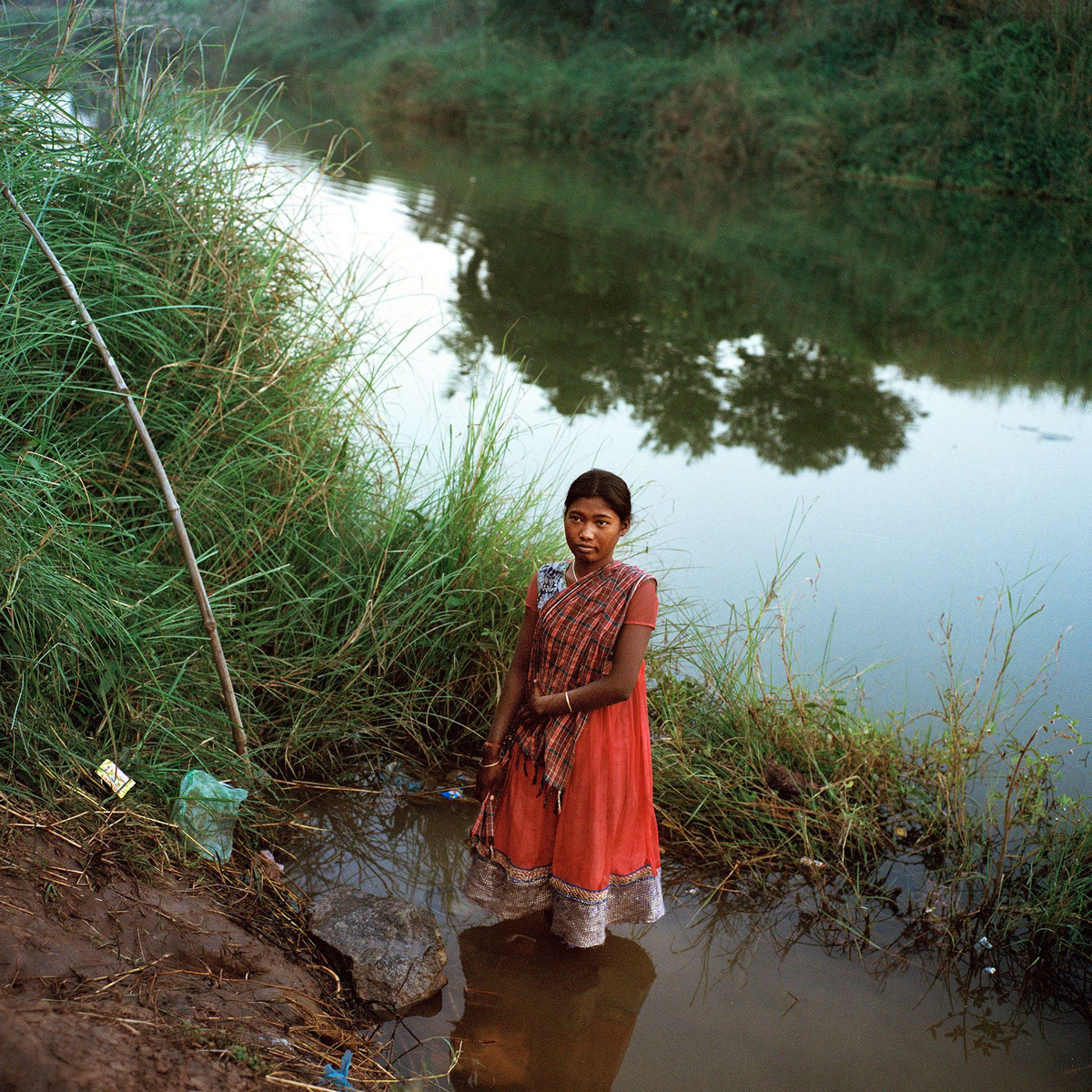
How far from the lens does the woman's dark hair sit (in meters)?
2.20

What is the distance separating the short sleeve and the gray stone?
2.94 feet

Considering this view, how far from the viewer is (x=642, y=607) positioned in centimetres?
223

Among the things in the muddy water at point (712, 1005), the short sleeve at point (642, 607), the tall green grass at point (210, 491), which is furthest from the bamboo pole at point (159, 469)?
the short sleeve at point (642, 607)

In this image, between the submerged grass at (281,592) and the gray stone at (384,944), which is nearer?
the gray stone at (384,944)

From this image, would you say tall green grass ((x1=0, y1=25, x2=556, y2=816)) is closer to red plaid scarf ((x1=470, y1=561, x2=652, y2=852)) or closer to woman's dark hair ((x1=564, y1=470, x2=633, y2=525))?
red plaid scarf ((x1=470, y1=561, x2=652, y2=852))

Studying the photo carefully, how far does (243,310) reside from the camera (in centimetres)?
335

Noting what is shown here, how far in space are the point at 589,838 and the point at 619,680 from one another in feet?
1.27

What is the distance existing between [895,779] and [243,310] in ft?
8.26

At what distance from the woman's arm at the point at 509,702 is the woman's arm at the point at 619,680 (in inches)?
7.4

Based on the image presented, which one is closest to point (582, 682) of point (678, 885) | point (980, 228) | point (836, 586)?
point (678, 885)

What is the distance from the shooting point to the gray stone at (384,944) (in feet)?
7.45

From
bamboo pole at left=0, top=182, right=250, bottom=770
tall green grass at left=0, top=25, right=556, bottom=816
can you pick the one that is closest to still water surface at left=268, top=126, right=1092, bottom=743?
tall green grass at left=0, top=25, right=556, bottom=816

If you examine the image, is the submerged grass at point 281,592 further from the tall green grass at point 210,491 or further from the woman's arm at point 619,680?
the woman's arm at point 619,680

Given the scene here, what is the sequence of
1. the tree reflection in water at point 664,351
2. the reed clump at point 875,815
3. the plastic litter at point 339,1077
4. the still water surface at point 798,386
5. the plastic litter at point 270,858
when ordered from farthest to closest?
the tree reflection in water at point 664,351, the still water surface at point 798,386, the reed clump at point 875,815, the plastic litter at point 270,858, the plastic litter at point 339,1077
